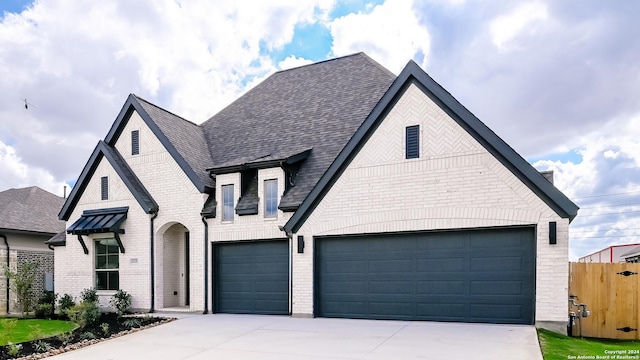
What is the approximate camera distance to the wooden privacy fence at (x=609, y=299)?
11.0 metres

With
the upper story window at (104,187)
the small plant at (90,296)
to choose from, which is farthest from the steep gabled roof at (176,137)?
the small plant at (90,296)

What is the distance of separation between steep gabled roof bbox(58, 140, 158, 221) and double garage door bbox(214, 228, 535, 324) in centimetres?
445

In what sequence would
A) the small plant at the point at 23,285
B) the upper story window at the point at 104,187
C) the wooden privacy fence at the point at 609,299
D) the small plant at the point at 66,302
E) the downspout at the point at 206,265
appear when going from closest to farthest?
the wooden privacy fence at the point at 609,299
the downspout at the point at 206,265
the small plant at the point at 66,302
the upper story window at the point at 104,187
the small plant at the point at 23,285

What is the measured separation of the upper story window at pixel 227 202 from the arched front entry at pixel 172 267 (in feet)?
8.31

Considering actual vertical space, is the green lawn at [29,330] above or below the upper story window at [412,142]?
below

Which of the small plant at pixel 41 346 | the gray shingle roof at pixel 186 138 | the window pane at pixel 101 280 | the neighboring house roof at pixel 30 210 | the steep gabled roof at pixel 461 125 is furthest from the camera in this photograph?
the neighboring house roof at pixel 30 210

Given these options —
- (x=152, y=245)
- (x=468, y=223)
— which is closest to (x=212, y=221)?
(x=152, y=245)

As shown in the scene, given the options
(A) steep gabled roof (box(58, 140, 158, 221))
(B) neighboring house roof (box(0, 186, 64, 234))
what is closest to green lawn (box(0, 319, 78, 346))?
(A) steep gabled roof (box(58, 140, 158, 221))

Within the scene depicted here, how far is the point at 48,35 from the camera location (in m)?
15.3

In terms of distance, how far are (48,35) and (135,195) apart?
20.4 feet

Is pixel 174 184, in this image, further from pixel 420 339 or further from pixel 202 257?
pixel 420 339

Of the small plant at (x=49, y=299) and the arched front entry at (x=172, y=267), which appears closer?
the arched front entry at (x=172, y=267)

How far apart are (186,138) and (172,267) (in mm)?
5003

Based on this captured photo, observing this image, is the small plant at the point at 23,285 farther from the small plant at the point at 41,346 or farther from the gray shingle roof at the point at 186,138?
the small plant at the point at 41,346
